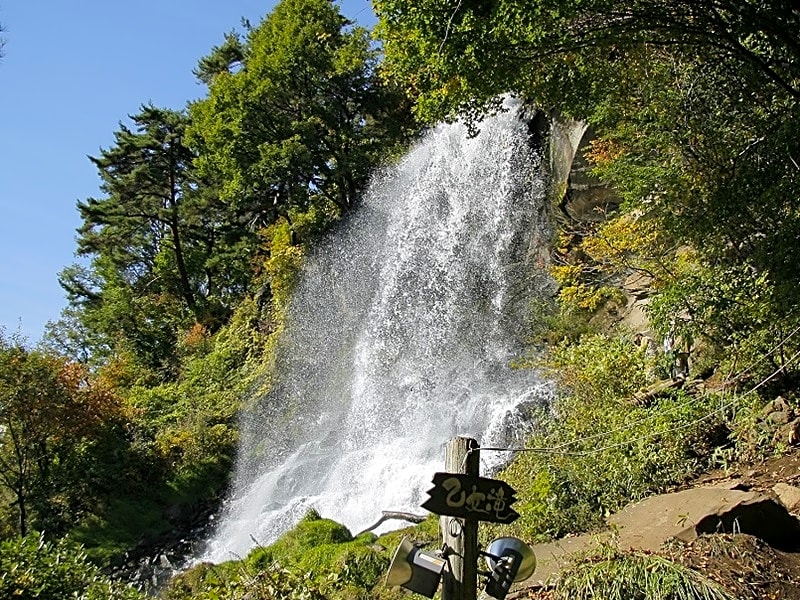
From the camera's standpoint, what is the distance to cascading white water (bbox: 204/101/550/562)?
13.1 meters

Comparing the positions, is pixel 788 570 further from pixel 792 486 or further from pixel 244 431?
pixel 244 431

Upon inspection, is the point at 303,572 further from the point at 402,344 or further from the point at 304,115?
the point at 304,115

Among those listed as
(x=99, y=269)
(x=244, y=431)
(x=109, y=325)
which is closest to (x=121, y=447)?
(x=244, y=431)

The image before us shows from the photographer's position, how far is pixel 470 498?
373 cm

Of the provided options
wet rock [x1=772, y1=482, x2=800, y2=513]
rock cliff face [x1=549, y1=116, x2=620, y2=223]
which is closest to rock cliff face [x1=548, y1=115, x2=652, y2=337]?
rock cliff face [x1=549, y1=116, x2=620, y2=223]

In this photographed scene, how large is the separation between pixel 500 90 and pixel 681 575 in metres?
5.93

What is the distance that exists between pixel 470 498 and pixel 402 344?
533 inches

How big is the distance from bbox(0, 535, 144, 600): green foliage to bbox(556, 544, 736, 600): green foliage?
347 centimetres

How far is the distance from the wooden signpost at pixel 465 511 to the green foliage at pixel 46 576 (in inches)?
119

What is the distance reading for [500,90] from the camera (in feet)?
28.2

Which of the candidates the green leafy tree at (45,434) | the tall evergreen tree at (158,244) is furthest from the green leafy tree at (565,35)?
the tall evergreen tree at (158,244)

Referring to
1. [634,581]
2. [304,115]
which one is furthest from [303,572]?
[304,115]

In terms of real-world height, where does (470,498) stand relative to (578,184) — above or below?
below

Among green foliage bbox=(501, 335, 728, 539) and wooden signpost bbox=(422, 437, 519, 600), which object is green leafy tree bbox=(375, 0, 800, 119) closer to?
green foliage bbox=(501, 335, 728, 539)
